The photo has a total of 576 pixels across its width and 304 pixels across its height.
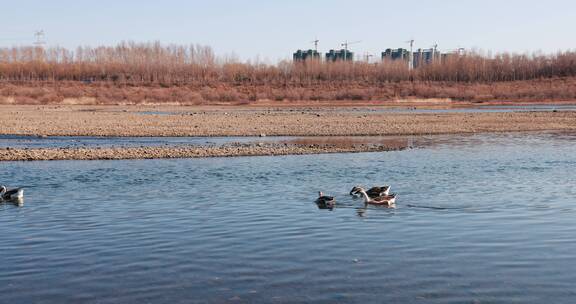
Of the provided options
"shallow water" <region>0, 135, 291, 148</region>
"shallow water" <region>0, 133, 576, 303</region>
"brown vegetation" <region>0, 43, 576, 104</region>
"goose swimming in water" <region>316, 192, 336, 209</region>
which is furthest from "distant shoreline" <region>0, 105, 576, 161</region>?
"brown vegetation" <region>0, 43, 576, 104</region>

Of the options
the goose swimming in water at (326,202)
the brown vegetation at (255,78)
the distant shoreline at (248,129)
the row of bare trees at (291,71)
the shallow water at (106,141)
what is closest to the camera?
the goose swimming in water at (326,202)

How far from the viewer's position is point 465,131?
4722 centimetres

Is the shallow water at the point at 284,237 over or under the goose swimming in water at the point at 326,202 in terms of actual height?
under

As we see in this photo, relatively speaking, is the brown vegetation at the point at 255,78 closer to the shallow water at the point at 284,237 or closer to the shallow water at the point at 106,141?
the shallow water at the point at 106,141

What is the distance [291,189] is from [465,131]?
28.8 metres

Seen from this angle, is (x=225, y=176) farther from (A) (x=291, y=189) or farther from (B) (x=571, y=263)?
(B) (x=571, y=263)

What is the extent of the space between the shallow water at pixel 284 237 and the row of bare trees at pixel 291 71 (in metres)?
111

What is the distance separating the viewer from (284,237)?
1426cm

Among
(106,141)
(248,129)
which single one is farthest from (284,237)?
(248,129)

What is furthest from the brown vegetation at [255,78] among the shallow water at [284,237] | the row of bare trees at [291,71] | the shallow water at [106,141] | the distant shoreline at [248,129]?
the shallow water at [284,237]

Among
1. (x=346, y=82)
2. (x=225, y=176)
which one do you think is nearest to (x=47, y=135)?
(x=225, y=176)

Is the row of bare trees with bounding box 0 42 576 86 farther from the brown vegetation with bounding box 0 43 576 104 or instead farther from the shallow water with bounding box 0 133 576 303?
the shallow water with bounding box 0 133 576 303

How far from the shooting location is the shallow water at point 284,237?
410 inches

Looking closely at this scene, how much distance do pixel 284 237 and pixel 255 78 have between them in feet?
422
